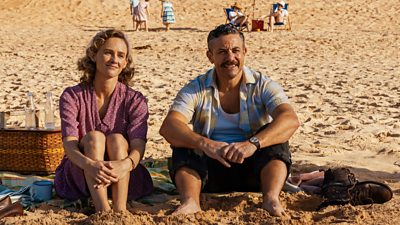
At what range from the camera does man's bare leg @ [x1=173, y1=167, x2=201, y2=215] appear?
3.78 m

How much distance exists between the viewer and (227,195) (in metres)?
4.31

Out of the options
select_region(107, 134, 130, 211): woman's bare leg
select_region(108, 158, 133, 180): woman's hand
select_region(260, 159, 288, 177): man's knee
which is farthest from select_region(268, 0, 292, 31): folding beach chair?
select_region(108, 158, 133, 180): woman's hand

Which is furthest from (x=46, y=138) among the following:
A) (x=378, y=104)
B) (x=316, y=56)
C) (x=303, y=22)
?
(x=303, y=22)

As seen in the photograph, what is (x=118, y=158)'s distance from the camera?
12.8 ft

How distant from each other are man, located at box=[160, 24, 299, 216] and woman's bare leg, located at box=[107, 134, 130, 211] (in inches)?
11.5

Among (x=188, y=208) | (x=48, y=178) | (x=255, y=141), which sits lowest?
(x=48, y=178)

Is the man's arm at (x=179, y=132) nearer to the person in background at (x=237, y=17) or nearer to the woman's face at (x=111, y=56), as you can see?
the woman's face at (x=111, y=56)

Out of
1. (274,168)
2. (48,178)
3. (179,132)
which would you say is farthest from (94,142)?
(48,178)

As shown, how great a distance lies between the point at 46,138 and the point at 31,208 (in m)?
0.86

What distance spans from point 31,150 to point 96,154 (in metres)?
1.21

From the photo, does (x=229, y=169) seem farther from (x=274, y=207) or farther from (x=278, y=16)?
(x=278, y=16)

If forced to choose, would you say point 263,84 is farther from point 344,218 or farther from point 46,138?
point 46,138

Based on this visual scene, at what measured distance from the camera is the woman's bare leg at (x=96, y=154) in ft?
12.3

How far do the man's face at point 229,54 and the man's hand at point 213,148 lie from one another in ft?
1.50
